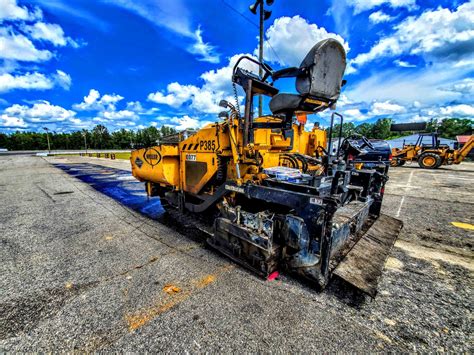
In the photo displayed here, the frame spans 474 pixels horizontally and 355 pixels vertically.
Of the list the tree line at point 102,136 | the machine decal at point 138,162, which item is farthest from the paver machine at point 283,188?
the tree line at point 102,136

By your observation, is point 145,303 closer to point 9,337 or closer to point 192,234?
point 9,337

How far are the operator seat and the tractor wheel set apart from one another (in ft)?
A: 64.0

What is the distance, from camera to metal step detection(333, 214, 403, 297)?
246cm

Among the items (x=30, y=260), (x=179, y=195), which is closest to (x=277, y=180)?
(x=179, y=195)

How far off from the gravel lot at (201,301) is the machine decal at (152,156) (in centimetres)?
157

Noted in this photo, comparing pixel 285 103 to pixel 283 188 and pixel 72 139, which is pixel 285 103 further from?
pixel 72 139

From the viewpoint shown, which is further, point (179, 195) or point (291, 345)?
point (179, 195)

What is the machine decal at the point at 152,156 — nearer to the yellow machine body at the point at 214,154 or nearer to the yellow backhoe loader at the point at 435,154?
the yellow machine body at the point at 214,154

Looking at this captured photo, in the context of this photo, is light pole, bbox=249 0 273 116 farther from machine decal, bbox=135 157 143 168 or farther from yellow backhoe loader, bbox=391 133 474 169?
yellow backhoe loader, bbox=391 133 474 169

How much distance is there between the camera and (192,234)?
169 inches

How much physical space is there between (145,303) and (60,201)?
6698 mm

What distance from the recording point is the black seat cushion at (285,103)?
2633 mm

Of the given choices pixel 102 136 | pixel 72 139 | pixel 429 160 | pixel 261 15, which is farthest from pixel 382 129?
pixel 72 139

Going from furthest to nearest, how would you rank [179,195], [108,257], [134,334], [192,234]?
[179,195] < [192,234] < [108,257] < [134,334]
